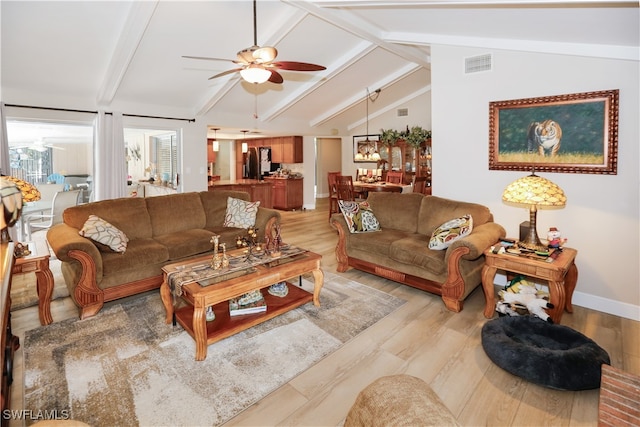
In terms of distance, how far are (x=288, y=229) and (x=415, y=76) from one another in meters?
4.11

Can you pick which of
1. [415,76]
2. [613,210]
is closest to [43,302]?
[613,210]

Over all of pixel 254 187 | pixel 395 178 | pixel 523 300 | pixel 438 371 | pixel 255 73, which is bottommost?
pixel 438 371

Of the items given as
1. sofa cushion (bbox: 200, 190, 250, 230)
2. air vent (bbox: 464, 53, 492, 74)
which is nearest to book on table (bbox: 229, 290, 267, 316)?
sofa cushion (bbox: 200, 190, 250, 230)

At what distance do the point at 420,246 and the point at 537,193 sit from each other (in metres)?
1.18

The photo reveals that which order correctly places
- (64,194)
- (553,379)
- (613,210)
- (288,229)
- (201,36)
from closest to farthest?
(553,379) → (613,210) → (201,36) → (64,194) → (288,229)

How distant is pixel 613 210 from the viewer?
3225 millimetres

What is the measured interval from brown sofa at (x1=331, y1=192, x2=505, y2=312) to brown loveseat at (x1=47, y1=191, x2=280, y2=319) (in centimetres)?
127

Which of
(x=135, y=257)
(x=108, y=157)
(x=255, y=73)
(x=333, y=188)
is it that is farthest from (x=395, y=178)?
(x=135, y=257)

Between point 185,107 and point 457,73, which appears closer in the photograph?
point 457,73

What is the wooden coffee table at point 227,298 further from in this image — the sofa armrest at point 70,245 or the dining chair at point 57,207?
the dining chair at point 57,207

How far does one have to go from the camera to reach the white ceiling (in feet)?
10.0

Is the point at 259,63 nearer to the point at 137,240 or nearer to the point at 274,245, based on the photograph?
the point at 274,245

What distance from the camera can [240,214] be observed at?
4691 mm

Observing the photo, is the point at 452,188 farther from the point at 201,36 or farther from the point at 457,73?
the point at 201,36
